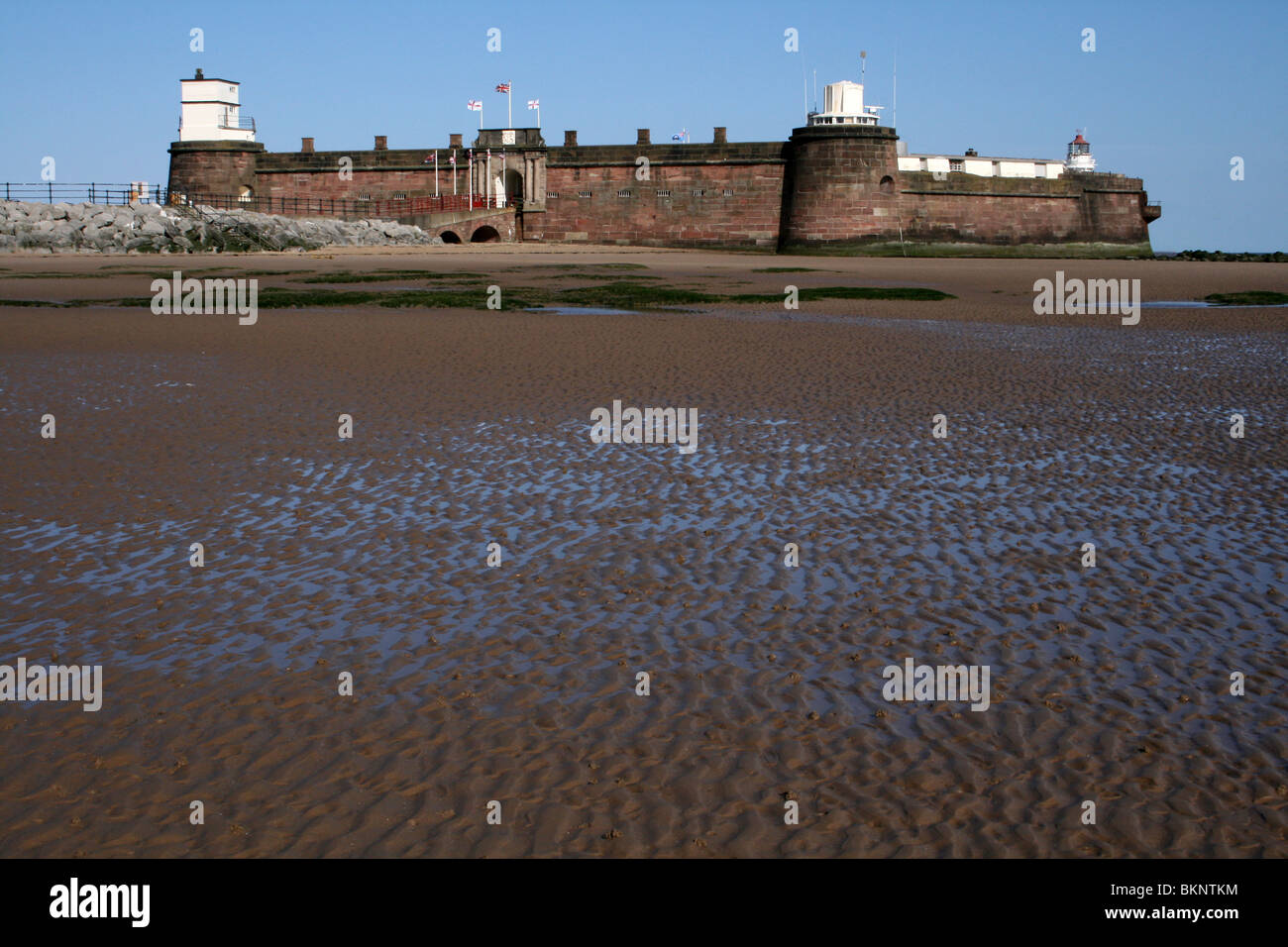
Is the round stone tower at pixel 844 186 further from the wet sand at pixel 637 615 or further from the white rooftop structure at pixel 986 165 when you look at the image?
the wet sand at pixel 637 615

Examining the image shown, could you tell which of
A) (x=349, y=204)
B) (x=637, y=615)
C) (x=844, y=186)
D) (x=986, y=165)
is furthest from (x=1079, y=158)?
(x=637, y=615)

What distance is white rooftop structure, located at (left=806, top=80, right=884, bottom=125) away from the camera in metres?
56.1

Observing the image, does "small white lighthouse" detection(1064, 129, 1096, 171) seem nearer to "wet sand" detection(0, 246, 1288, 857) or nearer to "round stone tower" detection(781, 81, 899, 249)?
"round stone tower" detection(781, 81, 899, 249)

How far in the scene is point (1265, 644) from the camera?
5.45 m

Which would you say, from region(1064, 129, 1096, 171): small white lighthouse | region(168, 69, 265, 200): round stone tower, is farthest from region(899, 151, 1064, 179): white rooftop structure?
region(168, 69, 265, 200): round stone tower

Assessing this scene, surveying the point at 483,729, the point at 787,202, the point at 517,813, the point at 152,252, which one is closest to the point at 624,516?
the point at 483,729

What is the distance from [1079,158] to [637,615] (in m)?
67.9

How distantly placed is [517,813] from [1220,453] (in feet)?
24.5

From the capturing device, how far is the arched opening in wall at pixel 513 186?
59812 mm

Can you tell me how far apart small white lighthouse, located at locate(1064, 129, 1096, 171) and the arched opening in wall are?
28666 mm

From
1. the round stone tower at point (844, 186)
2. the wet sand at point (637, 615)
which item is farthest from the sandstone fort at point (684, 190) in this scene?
the wet sand at point (637, 615)

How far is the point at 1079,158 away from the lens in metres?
67.1

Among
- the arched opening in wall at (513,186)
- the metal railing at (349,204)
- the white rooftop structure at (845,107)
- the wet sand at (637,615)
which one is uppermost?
the white rooftop structure at (845,107)

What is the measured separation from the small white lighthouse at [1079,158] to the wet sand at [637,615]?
2301 inches
